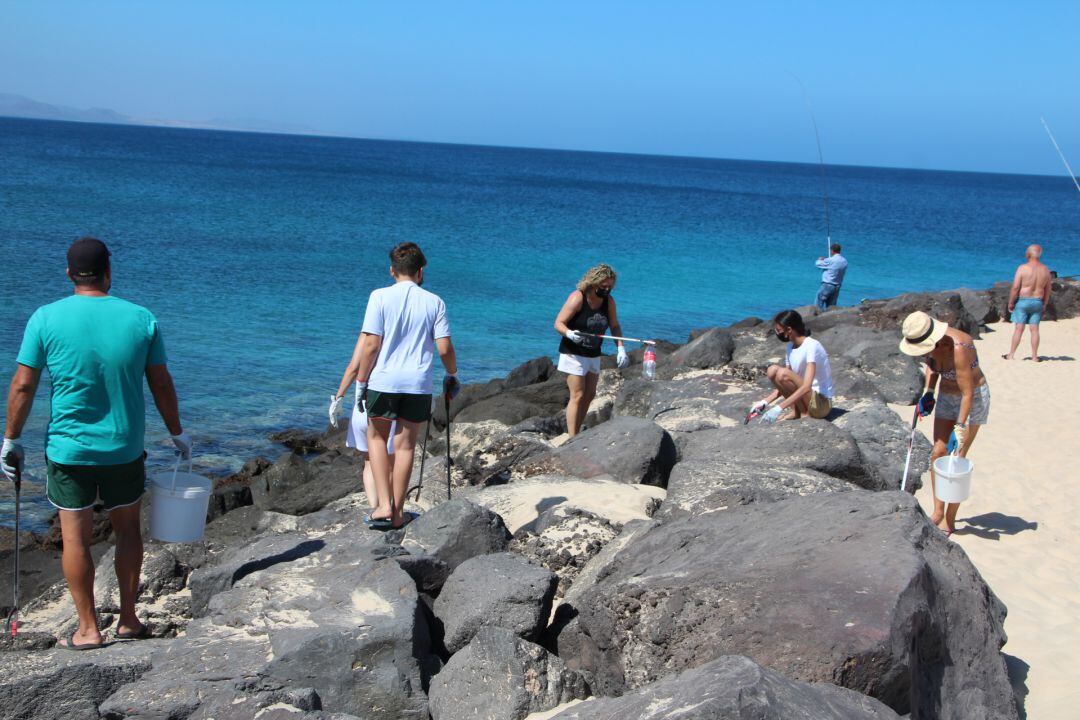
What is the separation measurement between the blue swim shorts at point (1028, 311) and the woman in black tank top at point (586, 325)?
8.64 meters

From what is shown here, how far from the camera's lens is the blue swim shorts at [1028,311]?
14.5 m

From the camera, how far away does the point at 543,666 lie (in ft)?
14.8

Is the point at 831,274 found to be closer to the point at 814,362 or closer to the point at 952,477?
the point at 814,362

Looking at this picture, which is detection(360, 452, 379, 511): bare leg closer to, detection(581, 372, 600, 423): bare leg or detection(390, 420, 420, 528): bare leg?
detection(390, 420, 420, 528): bare leg

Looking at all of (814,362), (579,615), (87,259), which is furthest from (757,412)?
(87,259)

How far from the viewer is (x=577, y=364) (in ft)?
27.6

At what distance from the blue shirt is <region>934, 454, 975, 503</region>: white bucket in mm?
12340

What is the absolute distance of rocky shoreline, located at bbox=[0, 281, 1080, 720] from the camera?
3.93 metres

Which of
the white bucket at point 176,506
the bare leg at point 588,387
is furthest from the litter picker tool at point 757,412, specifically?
the white bucket at point 176,506

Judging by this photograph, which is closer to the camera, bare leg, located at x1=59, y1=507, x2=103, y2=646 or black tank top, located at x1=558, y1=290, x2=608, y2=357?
bare leg, located at x1=59, y1=507, x2=103, y2=646

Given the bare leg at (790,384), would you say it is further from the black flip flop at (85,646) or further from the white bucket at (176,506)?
the black flip flop at (85,646)

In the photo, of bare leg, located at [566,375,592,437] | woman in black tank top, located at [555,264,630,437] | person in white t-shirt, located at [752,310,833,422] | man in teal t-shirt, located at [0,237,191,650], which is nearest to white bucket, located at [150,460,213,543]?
man in teal t-shirt, located at [0,237,191,650]

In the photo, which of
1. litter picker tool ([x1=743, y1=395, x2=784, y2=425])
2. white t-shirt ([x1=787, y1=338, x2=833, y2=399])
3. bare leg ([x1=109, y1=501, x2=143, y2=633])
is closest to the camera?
bare leg ([x1=109, y1=501, x2=143, y2=633])

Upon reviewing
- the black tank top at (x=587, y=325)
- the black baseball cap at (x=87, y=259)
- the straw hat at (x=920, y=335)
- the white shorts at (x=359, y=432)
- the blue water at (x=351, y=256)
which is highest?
the black baseball cap at (x=87, y=259)
